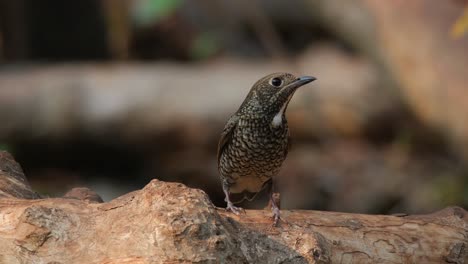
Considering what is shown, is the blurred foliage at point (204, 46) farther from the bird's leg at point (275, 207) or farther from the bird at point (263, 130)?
the bird's leg at point (275, 207)

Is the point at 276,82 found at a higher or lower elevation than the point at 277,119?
higher

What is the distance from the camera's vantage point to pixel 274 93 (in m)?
5.59

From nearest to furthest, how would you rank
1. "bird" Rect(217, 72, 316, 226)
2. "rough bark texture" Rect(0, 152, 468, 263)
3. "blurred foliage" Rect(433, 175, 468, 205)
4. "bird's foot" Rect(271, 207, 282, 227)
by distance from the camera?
"rough bark texture" Rect(0, 152, 468, 263) → "bird's foot" Rect(271, 207, 282, 227) → "bird" Rect(217, 72, 316, 226) → "blurred foliage" Rect(433, 175, 468, 205)

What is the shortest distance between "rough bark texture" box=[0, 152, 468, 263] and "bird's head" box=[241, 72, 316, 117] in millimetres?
1083

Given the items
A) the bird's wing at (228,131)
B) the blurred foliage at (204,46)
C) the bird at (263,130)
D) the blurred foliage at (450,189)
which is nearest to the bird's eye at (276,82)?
the bird at (263,130)

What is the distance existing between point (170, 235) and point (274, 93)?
6.37ft

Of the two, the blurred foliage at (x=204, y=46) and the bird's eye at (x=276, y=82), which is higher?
the bird's eye at (x=276, y=82)

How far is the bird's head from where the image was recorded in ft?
18.3

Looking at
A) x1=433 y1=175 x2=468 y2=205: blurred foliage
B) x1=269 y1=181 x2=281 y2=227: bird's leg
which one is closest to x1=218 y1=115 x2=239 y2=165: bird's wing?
x1=269 y1=181 x2=281 y2=227: bird's leg

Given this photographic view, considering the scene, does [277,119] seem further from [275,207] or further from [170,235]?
[170,235]

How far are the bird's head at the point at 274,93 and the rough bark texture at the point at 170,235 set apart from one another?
1.08 metres

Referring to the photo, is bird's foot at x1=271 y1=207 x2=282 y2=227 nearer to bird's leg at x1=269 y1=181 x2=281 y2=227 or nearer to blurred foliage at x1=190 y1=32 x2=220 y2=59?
bird's leg at x1=269 y1=181 x2=281 y2=227

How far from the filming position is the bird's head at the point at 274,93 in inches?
219

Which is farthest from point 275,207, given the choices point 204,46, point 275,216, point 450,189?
point 204,46
